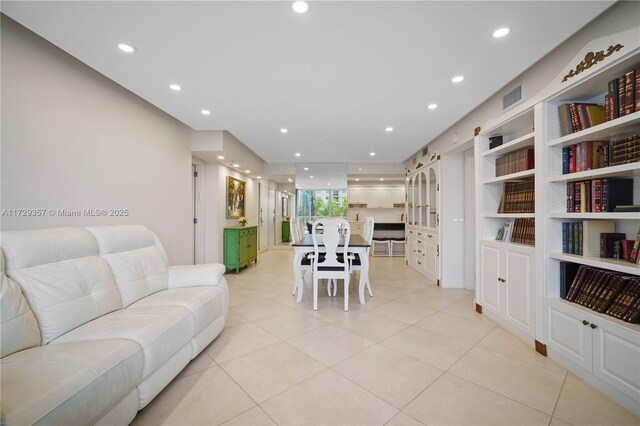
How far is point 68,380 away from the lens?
1084 millimetres

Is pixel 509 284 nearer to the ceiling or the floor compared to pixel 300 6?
nearer to the floor

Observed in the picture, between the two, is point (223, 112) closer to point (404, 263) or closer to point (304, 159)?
point (304, 159)

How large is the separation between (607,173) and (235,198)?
5611mm

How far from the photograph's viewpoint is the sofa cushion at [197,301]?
1.99 m

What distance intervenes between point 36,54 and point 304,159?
15.2 ft

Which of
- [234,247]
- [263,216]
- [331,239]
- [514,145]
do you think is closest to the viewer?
[514,145]

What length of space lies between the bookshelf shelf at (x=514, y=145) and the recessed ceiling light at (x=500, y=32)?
2.93 feet

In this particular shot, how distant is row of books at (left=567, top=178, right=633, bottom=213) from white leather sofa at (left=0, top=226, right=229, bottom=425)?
3.02m

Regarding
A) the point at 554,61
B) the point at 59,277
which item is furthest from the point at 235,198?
the point at 554,61

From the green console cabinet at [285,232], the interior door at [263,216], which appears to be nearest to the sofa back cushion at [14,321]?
the interior door at [263,216]

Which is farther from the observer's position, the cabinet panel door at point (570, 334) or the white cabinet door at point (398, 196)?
the white cabinet door at point (398, 196)

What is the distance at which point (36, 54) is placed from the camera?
1.93 metres

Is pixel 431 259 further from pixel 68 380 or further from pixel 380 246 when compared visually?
pixel 68 380

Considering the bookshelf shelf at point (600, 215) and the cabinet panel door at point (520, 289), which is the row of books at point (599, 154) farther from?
the cabinet panel door at point (520, 289)
